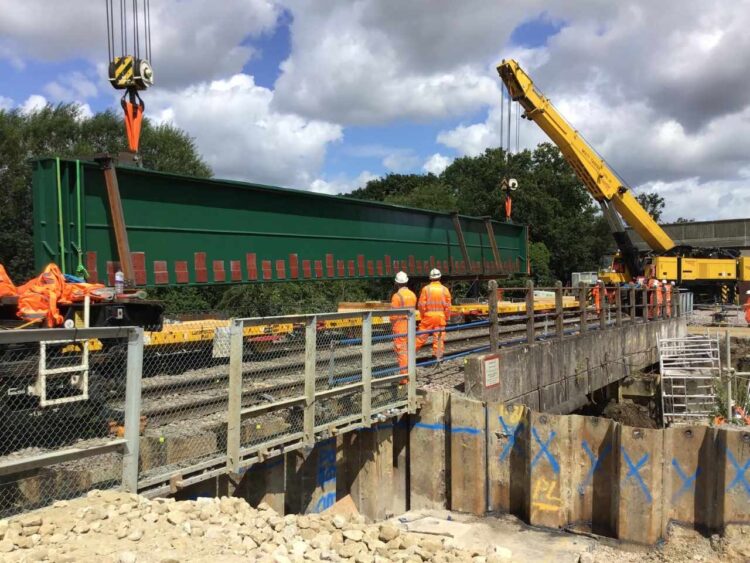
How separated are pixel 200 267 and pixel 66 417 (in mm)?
3955

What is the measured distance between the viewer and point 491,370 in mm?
8992

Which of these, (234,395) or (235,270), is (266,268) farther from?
(234,395)

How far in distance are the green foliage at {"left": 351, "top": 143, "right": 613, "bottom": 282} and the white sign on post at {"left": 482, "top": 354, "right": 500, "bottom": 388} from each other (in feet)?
133

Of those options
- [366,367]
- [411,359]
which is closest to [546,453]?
[411,359]

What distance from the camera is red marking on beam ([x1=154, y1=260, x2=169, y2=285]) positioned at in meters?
8.01

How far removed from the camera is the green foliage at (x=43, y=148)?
25.1m

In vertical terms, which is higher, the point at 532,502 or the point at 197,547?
the point at 197,547

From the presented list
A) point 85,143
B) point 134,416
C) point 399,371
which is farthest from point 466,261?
point 85,143

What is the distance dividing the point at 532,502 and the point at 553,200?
158 ft

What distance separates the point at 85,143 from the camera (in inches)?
1296

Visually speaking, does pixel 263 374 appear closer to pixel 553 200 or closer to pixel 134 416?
pixel 134 416

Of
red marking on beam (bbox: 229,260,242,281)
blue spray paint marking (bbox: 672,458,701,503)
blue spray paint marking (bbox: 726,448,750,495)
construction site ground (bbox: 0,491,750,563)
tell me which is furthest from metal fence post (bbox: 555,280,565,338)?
construction site ground (bbox: 0,491,750,563)

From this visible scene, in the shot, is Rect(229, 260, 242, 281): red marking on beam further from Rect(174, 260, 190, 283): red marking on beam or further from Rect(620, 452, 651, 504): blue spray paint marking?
Rect(620, 452, 651, 504): blue spray paint marking

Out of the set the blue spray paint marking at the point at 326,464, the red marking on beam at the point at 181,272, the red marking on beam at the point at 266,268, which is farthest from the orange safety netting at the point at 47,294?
the red marking on beam at the point at 266,268
